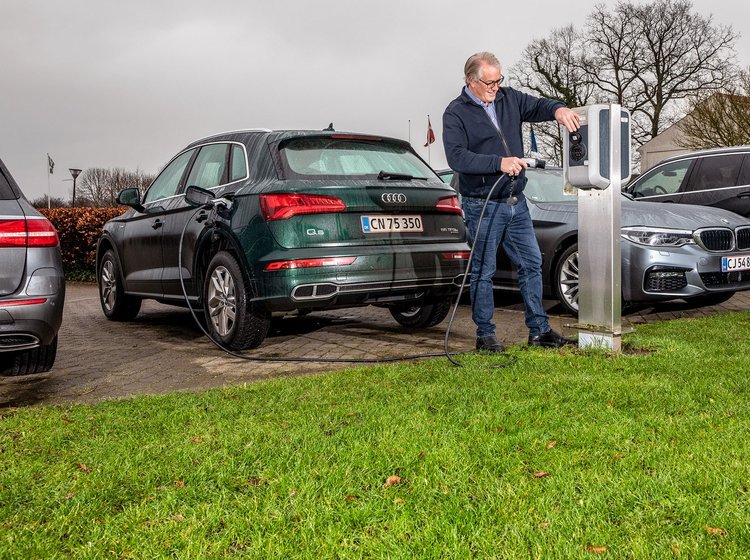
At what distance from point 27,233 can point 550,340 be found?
3644 mm

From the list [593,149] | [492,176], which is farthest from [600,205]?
[492,176]

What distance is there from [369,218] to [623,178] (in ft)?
6.06

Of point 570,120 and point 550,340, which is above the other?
point 570,120

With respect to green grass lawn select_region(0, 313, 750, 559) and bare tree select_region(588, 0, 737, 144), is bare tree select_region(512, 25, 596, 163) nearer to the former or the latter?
bare tree select_region(588, 0, 737, 144)

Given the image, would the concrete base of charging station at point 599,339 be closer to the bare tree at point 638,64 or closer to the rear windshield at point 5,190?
the rear windshield at point 5,190

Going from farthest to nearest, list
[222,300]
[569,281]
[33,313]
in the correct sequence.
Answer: [569,281], [222,300], [33,313]

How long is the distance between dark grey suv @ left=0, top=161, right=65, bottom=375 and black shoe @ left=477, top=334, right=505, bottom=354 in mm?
2883

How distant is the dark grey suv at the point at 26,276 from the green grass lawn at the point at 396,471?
0.57 metres

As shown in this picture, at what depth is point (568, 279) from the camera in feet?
25.6

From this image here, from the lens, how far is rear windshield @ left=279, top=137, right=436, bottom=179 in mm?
6059

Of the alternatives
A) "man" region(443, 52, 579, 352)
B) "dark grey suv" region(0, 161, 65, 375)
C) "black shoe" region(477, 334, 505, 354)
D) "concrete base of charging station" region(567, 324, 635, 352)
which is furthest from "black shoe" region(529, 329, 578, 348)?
"dark grey suv" region(0, 161, 65, 375)

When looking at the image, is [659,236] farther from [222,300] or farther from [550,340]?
[222,300]

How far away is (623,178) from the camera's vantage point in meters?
5.60

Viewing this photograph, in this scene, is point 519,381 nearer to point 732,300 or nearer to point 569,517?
point 569,517
